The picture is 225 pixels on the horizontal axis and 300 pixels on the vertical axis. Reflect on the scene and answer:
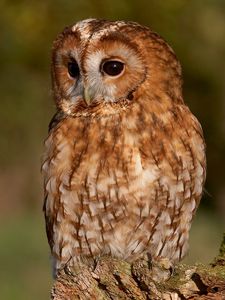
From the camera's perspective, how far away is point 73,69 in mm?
4883

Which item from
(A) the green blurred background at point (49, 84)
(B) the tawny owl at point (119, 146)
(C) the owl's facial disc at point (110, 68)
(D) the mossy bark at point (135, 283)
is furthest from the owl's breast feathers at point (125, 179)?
(D) the mossy bark at point (135, 283)

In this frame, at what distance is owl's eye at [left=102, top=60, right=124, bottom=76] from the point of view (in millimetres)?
4758

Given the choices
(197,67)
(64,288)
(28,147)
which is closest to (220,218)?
(28,147)

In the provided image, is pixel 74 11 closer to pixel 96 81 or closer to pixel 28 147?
pixel 96 81

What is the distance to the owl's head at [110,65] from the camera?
4723 mm

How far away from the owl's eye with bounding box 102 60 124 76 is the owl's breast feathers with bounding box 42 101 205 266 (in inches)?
7.9

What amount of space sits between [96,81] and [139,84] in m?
0.22

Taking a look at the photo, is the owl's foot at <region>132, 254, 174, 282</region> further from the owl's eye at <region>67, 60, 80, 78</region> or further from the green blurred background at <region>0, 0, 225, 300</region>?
the green blurred background at <region>0, 0, 225, 300</region>

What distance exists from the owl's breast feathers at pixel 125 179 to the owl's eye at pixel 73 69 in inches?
8.2

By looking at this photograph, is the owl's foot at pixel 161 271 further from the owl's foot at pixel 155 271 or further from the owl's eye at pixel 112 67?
the owl's eye at pixel 112 67

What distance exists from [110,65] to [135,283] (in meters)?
1.31

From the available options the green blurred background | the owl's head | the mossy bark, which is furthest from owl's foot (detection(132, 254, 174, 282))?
the green blurred background

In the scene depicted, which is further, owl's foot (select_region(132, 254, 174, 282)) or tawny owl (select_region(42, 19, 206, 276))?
tawny owl (select_region(42, 19, 206, 276))

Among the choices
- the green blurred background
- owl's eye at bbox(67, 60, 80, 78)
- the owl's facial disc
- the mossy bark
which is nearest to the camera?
the mossy bark
